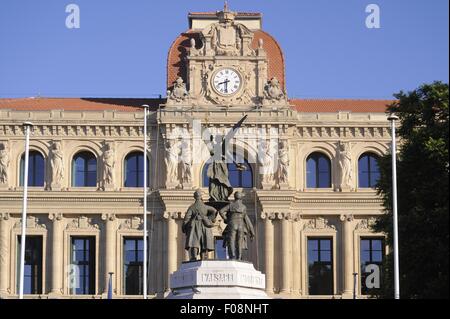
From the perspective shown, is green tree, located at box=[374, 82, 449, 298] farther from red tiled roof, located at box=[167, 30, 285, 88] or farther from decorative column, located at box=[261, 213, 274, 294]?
red tiled roof, located at box=[167, 30, 285, 88]

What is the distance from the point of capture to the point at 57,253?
87.8 metres

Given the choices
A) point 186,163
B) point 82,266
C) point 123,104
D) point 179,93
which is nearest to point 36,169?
point 82,266

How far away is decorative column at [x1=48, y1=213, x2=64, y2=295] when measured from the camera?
87125 mm

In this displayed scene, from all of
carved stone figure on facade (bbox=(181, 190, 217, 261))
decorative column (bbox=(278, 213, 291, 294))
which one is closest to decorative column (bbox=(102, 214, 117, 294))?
decorative column (bbox=(278, 213, 291, 294))

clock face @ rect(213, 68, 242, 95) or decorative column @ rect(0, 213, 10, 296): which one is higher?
clock face @ rect(213, 68, 242, 95)

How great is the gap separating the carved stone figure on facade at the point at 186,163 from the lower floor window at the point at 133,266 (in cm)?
495

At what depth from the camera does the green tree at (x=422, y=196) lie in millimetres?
56125

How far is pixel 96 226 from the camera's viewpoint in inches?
3501

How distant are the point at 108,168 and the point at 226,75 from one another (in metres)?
9.93

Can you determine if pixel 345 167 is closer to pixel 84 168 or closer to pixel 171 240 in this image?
pixel 171 240

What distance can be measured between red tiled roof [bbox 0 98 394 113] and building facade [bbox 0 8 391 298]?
152cm
